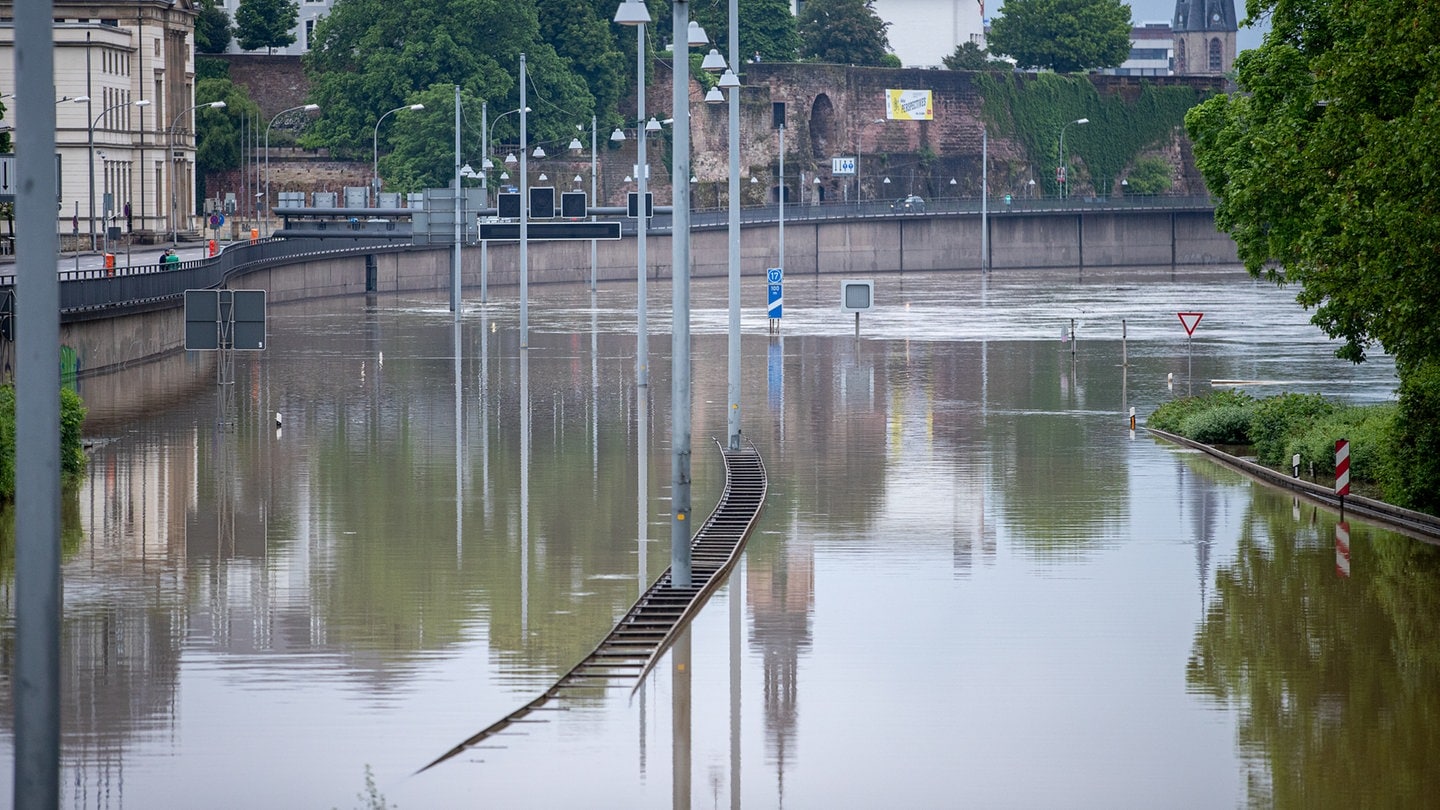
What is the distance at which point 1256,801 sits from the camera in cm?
1436

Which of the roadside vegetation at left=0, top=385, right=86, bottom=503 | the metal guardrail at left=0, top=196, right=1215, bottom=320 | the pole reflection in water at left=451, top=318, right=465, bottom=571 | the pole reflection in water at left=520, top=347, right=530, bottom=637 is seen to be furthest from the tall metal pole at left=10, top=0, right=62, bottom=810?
the metal guardrail at left=0, top=196, right=1215, bottom=320

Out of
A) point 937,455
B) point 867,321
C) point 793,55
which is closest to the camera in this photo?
point 937,455

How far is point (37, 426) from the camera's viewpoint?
898 cm

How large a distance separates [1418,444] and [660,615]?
1236 centimetres

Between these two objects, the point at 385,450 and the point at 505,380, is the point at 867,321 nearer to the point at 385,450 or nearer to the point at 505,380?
the point at 505,380

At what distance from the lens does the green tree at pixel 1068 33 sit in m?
171

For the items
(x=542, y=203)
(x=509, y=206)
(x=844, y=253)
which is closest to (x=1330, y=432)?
(x=542, y=203)

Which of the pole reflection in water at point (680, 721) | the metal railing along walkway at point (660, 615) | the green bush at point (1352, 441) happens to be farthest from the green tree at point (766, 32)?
the pole reflection in water at point (680, 721)

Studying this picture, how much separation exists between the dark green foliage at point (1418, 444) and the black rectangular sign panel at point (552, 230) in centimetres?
3540

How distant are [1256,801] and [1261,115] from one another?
27.4 metres

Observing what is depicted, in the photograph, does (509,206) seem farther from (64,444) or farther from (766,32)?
(766,32)

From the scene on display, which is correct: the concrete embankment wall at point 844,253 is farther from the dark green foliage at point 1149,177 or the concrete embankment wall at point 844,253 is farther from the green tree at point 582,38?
the dark green foliage at point 1149,177

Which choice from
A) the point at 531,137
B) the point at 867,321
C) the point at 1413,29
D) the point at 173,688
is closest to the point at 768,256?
the point at 531,137

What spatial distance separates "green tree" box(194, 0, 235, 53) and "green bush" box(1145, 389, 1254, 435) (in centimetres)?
11038
